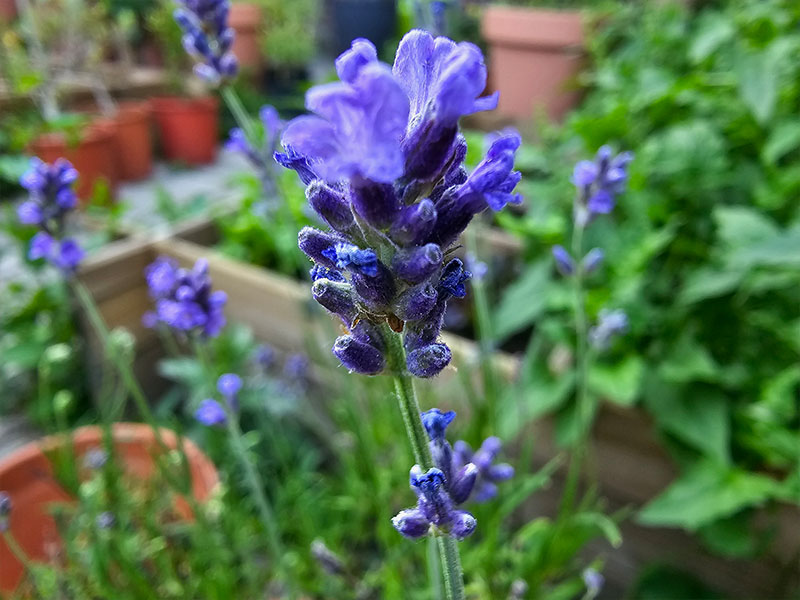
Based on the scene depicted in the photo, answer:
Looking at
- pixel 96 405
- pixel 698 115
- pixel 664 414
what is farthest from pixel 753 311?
pixel 96 405

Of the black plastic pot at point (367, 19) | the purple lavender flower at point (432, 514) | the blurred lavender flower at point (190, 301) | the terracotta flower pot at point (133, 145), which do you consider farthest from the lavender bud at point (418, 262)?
the black plastic pot at point (367, 19)

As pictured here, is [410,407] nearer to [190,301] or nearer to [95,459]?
[190,301]

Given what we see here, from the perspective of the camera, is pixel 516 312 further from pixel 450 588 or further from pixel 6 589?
pixel 6 589

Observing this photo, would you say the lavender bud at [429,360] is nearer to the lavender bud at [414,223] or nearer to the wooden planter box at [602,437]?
the lavender bud at [414,223]

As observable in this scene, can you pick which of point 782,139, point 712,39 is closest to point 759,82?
point 782,139

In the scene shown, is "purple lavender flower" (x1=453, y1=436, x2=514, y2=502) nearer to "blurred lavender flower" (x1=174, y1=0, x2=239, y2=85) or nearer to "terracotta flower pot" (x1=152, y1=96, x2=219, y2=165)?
"blurred lavender flower" (x1=174, y1=0, x2=239, y2=85)
